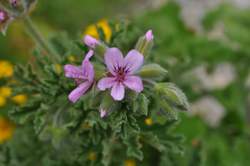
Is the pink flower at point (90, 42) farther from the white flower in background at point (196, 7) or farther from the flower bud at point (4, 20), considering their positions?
the white flower in background at point (196, 7)

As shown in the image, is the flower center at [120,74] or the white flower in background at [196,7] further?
the white flower in background at [196,7]

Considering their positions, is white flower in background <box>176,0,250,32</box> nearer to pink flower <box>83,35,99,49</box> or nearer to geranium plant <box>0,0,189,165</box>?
geranium plant <box>0,0,189,165</box>

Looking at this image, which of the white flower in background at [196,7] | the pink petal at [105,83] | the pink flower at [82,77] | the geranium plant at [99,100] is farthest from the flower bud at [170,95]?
the white flower in background at [196,7]

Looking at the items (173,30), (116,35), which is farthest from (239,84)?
(116,35)

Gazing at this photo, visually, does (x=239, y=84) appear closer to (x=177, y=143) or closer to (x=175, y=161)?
(x=175, y=161)

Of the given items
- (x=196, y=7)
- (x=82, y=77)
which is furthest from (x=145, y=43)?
(x=196, y=7)

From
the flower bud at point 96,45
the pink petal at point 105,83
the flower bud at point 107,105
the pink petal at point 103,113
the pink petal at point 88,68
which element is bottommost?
the pink petal at point 103,113
